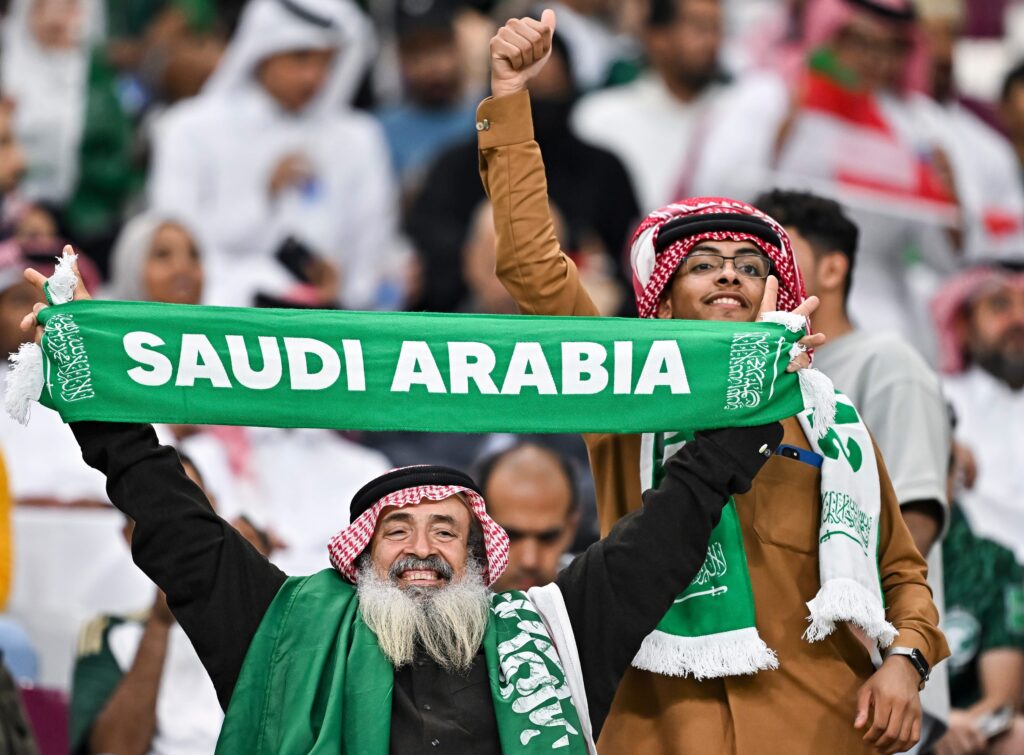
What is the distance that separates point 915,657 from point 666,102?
676 cm

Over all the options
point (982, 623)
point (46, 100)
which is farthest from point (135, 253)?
point (982, 623)

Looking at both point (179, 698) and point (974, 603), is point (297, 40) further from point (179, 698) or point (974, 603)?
point (974, 603)

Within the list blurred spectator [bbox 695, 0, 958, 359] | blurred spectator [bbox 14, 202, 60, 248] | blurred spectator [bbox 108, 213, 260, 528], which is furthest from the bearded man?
blurred spectator [bbox 695, 0, 958, 359]

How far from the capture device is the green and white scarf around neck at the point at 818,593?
4.62 meters

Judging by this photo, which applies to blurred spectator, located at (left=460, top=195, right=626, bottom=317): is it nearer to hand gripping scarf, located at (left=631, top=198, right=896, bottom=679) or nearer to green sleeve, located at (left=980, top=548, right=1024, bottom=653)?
green sleeve, located at (left=980, top=548, right=1024, bottom=653)

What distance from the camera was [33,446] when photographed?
26.8 feet

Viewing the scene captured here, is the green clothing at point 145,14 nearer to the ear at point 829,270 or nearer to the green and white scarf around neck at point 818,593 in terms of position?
the ear at point 829,270

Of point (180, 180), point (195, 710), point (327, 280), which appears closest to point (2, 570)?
point (195, 710)

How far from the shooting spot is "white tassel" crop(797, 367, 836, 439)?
15.5 feet

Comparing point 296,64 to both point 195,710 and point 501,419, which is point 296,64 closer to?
point 195,710

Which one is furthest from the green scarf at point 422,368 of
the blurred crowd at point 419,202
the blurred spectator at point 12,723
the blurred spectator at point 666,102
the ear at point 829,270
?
the blurred spectator at point 666,102

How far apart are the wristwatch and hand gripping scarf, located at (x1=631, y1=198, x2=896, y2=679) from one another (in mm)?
A: 31

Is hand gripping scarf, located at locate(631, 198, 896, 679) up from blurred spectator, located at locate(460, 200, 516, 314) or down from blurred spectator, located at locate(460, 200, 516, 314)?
down

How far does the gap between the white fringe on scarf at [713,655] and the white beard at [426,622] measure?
427 millimetres
